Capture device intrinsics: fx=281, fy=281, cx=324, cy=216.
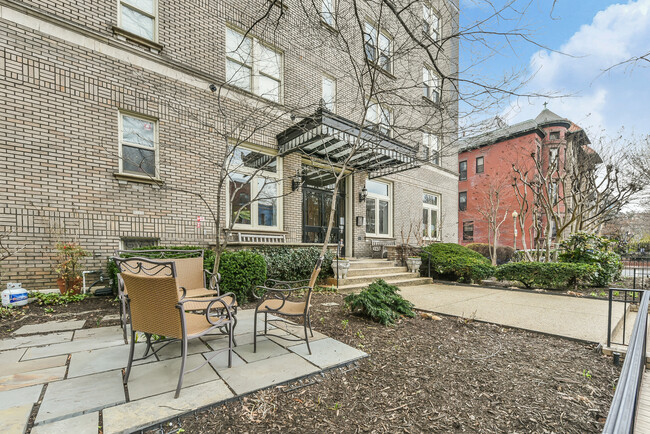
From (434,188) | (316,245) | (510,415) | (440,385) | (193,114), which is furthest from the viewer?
(434,188)

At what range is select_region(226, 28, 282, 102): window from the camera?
293 inches

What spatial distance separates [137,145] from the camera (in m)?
5.95

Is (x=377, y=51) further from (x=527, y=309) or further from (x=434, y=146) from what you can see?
(x=434, y=146)

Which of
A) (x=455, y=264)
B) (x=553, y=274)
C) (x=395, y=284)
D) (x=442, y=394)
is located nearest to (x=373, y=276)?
(x=395, y=284)

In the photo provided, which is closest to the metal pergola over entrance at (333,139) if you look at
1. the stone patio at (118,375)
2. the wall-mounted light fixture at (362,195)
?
the wall-mounted light fixture at (362,195)

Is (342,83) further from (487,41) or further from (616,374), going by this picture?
(616,374)

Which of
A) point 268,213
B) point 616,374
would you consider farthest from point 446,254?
point 616,374

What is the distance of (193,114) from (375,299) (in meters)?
5.84

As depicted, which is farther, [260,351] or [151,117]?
[151,117]

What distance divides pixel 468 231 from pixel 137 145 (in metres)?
22.7

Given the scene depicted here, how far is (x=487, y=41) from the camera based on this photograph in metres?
3.01

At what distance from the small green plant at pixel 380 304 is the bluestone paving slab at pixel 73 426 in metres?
3.04

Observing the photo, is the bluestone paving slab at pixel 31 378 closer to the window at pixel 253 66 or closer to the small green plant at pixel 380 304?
the small green plant at pixel 380 304

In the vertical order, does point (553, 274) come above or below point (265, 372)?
below
